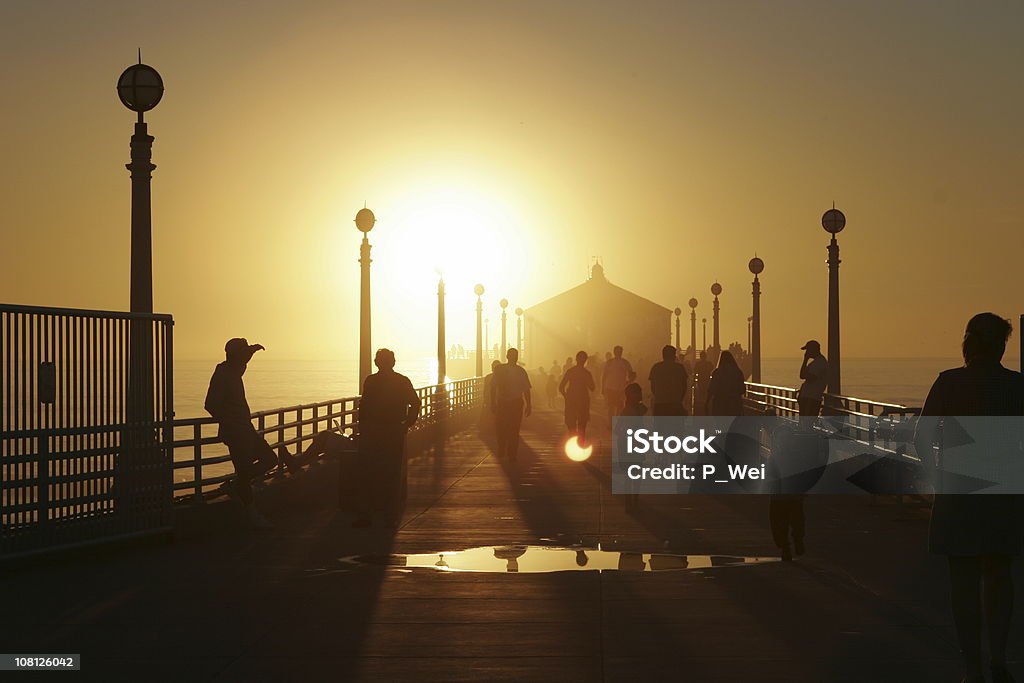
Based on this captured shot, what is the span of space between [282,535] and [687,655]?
7111 millimetres

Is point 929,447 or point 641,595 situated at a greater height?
point 929,447

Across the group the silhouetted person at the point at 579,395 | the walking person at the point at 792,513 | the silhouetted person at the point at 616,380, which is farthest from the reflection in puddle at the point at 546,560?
the silhouetted person at the point at 616,380

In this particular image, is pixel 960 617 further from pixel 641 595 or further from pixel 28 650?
pixel 28 650

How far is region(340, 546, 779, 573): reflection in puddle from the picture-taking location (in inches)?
463

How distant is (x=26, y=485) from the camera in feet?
39.4

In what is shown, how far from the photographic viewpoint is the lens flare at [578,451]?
26294mm

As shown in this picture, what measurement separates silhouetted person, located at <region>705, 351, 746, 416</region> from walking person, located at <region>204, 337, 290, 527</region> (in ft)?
27.6

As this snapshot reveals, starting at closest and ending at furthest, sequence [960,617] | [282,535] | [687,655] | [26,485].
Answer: [960,617], [687,655], [26,485], [282,535]

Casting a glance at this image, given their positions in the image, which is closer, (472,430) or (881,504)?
(881,504)

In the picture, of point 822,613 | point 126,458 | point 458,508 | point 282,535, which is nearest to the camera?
point 822,613

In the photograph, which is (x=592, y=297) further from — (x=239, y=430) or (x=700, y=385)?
(x=239, y=430)

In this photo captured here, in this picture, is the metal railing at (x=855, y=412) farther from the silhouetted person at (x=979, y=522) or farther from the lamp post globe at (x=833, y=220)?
the silhouetted person at (x=979, y=522)

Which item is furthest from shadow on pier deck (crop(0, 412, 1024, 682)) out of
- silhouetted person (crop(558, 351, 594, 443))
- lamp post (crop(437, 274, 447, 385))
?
lamp post (crop(437, 274, 447, 385))

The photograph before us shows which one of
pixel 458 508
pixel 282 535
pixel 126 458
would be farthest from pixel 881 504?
pixel 126 458
